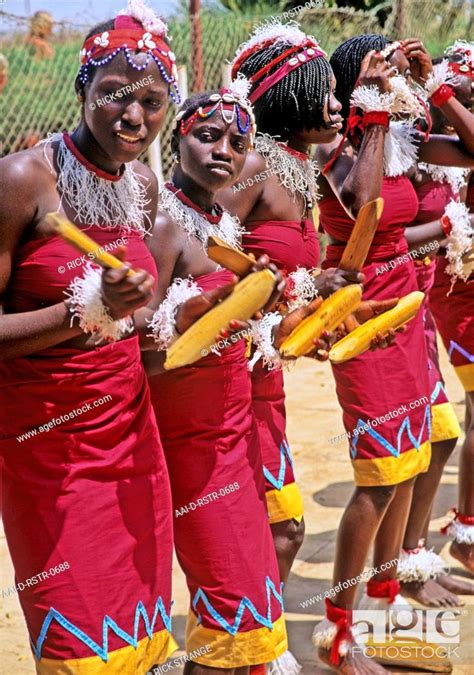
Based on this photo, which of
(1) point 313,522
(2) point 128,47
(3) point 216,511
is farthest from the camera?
(1) point 313,522

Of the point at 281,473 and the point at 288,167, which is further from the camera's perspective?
the point at 281,473

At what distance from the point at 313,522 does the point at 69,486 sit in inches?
126

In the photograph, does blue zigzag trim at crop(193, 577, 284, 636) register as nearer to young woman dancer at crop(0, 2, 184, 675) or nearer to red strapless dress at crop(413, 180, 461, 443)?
young woman dancer at crop(0, 2, 184, 675)

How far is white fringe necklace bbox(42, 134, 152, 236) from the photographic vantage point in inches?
99.7

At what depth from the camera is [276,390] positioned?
11.9 feet

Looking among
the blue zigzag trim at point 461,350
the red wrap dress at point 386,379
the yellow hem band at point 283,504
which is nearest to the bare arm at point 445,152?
the red wrap dress at point 386,379

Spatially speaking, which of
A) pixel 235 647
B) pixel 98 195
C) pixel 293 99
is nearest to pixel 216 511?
pixel 235 647

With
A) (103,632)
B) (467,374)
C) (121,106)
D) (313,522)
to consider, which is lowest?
(313,522)

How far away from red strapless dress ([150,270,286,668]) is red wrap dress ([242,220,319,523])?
1.71 ft

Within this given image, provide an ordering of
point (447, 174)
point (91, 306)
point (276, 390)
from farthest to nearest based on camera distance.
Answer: point (447, 174) < point (276, 390) < point (91, 306)

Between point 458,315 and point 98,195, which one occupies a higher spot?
point 98,195

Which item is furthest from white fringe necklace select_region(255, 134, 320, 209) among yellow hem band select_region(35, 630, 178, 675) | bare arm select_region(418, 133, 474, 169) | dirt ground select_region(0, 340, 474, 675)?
dirt ground select_region(0, 340, 474, 675)

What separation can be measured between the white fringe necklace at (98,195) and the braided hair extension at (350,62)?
1584 mm

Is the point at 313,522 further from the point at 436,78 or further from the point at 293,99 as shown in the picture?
the point at 293,99
